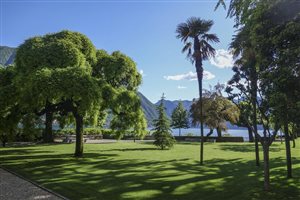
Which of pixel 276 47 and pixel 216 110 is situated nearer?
pixel 276 47

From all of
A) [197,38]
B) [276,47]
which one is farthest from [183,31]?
[276,47]

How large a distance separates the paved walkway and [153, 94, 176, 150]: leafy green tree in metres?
21.0

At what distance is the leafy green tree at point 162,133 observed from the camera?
36.2 meters

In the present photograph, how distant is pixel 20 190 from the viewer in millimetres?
13898

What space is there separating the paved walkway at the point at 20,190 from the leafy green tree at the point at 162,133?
69.0 ft

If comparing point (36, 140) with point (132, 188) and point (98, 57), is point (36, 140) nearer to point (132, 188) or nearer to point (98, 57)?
point (98, 57)

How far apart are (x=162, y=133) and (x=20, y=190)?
78.4ft

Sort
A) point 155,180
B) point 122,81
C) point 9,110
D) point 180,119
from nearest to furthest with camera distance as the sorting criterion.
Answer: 1. point 155,180
2. point 9,110
3. point 122,81
4. point 180,119

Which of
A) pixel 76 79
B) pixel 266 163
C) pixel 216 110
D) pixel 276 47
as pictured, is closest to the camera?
pixel 276 47

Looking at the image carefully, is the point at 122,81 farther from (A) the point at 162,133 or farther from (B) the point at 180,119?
(B) the point at 180,119

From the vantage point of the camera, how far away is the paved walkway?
1259 cm

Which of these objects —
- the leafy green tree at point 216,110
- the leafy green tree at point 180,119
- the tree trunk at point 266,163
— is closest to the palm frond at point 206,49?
the tree trunk at point 266,163

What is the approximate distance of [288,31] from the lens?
413 inches

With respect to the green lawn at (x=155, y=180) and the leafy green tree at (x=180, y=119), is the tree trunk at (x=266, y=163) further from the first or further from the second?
the leafy green tree at (x=180, y=119)
